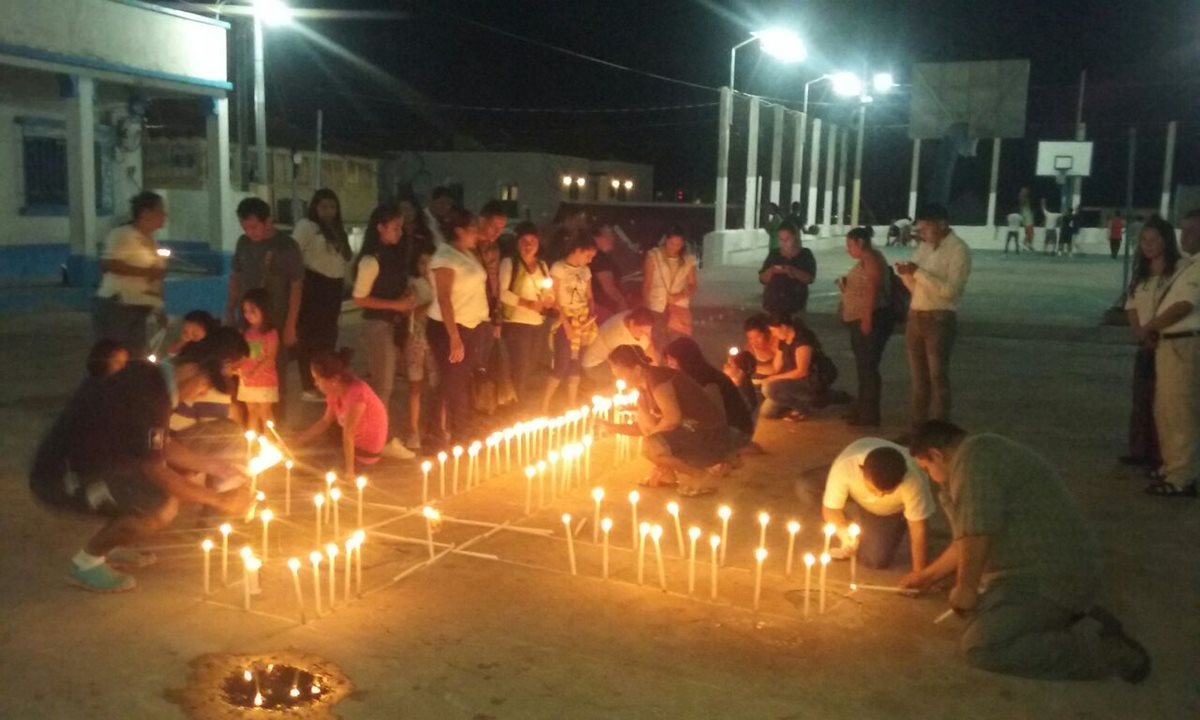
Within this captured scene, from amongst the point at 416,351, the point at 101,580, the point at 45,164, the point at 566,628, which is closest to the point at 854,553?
the point at 566,628

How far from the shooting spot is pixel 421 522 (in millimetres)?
6582

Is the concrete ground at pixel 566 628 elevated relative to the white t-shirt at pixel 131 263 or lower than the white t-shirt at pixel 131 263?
lower

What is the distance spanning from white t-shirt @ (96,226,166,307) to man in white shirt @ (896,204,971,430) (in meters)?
5.18

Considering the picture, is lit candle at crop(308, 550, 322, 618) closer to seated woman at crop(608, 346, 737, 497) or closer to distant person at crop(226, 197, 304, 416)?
seated woman at crop(608, 346, 737, 497)

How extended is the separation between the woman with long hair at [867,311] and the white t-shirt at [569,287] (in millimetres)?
2101

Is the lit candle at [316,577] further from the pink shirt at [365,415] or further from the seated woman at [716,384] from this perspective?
the seated woman at [716,384]

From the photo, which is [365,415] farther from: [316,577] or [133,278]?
[316,577]

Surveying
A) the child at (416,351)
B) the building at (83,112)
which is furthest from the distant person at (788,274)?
the building at (83,112)

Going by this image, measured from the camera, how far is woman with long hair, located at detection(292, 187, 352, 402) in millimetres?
8930

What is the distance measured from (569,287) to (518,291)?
48cm

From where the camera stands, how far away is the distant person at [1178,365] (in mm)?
7242

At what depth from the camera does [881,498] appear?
5.74 m

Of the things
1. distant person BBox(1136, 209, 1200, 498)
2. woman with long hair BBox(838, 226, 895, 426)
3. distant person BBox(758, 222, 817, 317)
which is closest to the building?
distant person BBox(758, 222, 817, 317)

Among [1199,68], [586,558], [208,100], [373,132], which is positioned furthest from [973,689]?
[1199,68]
